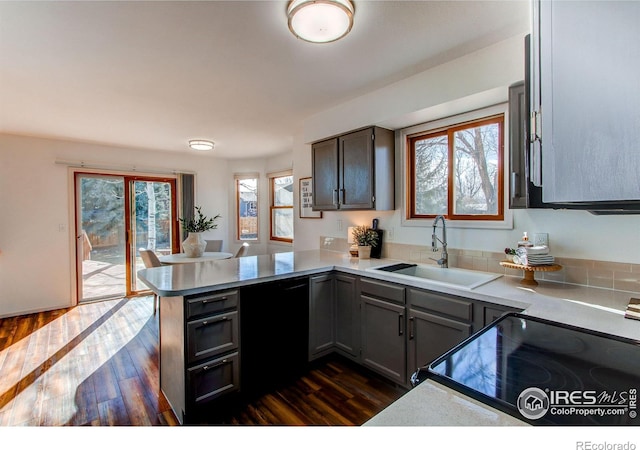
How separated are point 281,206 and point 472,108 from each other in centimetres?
369

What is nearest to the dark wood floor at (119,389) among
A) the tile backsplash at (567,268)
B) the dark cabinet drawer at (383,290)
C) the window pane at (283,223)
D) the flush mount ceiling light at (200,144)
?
the dark cabinet drawer at (383,290)

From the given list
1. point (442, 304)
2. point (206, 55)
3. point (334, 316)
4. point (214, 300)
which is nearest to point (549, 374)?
point (442, 304)

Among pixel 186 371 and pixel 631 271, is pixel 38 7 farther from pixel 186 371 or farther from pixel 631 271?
pixel 631 271

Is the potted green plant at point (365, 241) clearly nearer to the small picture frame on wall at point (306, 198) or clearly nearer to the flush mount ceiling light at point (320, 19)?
the small picture frame on wall at point (306, 198)

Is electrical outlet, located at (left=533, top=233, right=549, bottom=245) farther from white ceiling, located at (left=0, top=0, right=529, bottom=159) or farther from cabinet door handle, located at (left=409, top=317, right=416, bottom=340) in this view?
white ceiling, located at (left=0, top=0, right=529, bottom=159)

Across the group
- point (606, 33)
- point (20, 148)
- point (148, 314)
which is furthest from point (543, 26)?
point (20, 148)

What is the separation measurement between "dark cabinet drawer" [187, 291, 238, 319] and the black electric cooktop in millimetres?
1421

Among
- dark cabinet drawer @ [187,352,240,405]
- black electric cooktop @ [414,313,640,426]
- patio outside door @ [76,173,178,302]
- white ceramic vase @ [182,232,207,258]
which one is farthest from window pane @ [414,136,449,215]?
patio outside door @ [76,173,178,302]

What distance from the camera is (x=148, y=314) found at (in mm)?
4043

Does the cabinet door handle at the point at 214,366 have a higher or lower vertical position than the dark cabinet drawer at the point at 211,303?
lower

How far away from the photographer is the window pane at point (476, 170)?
93.4 inches

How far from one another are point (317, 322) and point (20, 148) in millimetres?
4514

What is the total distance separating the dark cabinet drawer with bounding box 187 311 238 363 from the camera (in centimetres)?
186

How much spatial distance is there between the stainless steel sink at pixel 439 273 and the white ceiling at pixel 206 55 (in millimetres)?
1521
